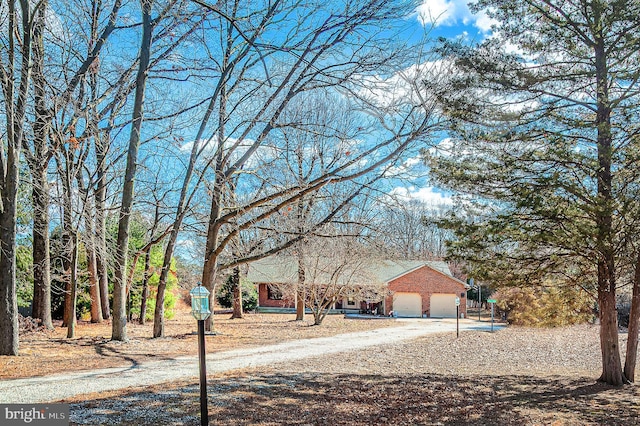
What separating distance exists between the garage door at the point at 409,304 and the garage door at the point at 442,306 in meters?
1.08

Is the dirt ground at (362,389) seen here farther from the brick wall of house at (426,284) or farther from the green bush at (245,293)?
the brick wall of house at (426,284)

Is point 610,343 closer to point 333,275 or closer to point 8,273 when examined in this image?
point 8,273

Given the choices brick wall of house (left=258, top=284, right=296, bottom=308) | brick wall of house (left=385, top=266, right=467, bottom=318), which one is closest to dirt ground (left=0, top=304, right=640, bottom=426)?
brick wall of house (left=385, top=266, right=467, bottom=318)

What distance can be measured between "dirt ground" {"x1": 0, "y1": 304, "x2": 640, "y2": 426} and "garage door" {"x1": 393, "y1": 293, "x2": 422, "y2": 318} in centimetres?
2080

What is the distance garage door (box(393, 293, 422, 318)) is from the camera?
36688 millimetres

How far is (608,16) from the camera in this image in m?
8.38

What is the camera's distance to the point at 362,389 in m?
8.88

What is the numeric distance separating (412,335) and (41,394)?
53.9 ft

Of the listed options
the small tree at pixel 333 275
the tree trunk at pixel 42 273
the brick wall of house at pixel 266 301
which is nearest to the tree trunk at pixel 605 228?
the small tree at pixel 333 275

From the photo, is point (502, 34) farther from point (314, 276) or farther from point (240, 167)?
point (314, 276)

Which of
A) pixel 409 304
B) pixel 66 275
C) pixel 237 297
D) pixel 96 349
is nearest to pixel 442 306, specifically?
pixel 409 304

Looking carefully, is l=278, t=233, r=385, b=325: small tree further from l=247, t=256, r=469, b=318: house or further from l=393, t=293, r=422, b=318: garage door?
l=393, t=293, r=422, b=318: garage door

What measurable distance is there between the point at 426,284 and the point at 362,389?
29.1 m

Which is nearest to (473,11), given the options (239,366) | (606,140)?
(606,140)
